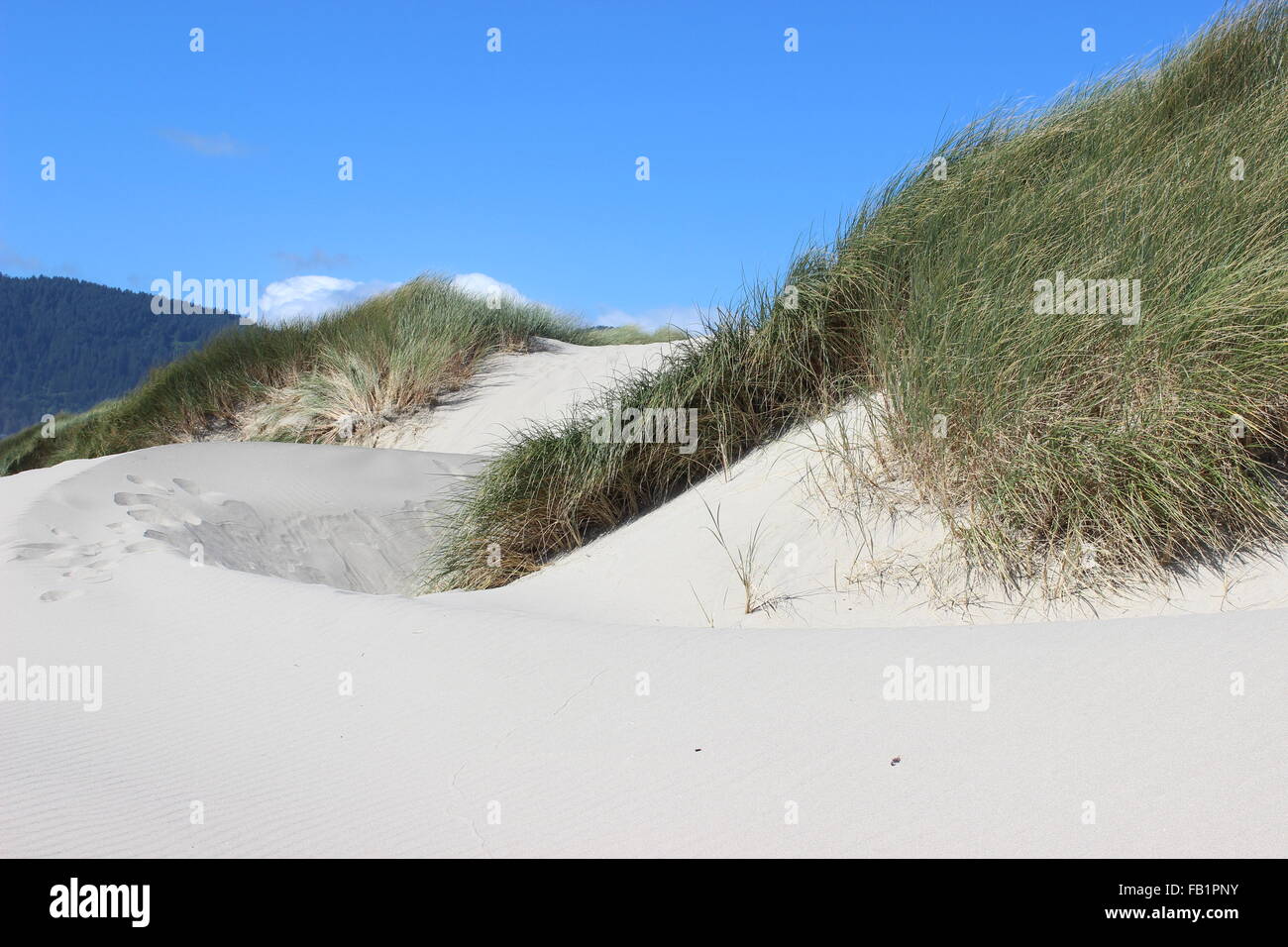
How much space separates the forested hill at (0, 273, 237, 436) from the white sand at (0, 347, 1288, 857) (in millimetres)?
127060

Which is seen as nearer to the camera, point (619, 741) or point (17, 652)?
point (619, 741)

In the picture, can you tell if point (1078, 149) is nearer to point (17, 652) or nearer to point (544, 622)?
point (544, 622)

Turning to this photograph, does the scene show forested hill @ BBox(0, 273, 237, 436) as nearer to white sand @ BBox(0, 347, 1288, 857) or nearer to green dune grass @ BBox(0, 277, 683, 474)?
green dune grass @ BBox(0, 277, 683, 474)

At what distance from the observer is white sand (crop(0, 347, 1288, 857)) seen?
6.73 ft

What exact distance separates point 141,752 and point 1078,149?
18.9 feet

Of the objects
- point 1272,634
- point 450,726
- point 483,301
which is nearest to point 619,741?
point 450,726

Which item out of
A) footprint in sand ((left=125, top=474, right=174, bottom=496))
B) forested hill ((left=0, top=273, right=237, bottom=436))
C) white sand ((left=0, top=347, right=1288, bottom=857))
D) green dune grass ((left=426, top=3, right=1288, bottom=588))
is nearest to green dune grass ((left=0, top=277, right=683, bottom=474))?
footprint in sand ((left=125, top=474, right=174, bottom=496))

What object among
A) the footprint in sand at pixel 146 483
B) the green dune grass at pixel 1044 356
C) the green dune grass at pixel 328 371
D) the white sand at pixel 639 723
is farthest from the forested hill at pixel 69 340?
the white sand at pixel 639 723

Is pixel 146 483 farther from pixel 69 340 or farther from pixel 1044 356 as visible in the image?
pixel 69 340

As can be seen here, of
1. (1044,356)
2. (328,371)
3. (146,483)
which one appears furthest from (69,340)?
(1044,356)

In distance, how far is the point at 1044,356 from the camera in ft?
13.3

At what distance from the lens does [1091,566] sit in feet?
12.4

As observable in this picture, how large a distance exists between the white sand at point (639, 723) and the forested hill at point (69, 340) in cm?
12706

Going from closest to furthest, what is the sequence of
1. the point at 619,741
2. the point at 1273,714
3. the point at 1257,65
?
1. the point at 1273,714
2. the point at 619,741
3. the point at 1257,65
